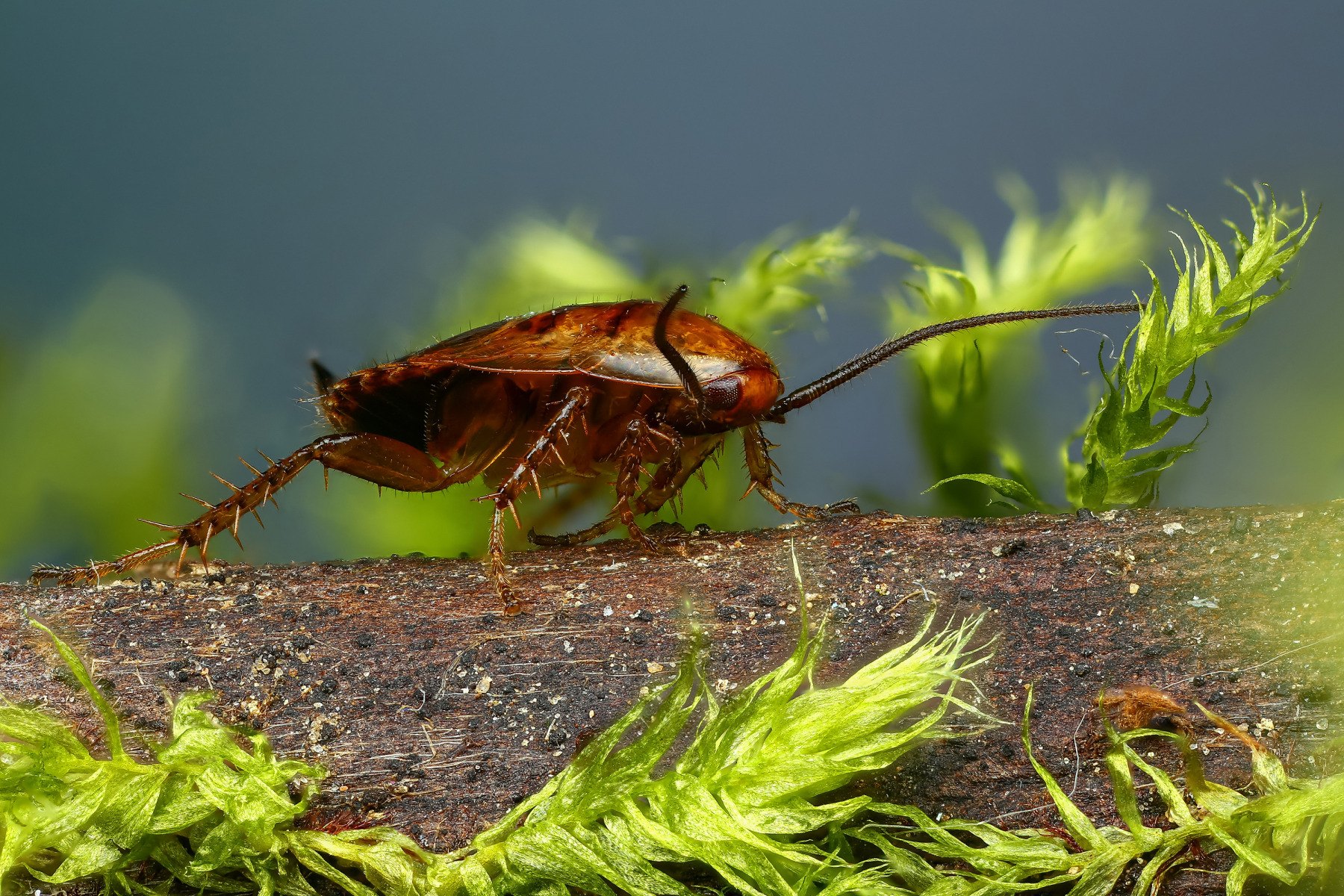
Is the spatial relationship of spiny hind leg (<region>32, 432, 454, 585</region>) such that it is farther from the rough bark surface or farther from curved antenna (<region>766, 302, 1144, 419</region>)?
curved antenna (<region>766, 302, 1144, 419</region>)

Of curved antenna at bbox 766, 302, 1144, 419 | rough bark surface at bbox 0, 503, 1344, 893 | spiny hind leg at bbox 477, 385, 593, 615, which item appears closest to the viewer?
rough bark surface at bbox 0, 503, 1344, 893

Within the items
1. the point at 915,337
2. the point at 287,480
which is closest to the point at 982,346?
the point at 915,337

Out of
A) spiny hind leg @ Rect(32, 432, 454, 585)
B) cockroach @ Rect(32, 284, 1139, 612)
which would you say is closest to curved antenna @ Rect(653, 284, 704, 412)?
cockroach @ Rect(32, 284, 1139, 612)

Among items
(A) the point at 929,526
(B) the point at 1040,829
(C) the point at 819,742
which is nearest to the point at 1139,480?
(A) the point at 929,526

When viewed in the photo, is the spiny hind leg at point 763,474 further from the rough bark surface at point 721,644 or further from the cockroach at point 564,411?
the rough bark surface at point 721,644

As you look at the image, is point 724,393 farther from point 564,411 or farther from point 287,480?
point 287,480

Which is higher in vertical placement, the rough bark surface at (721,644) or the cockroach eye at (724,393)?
the cockroach eye at (724,393)

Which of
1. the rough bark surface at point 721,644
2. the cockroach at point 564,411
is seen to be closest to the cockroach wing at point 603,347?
the cockroach at point 564,411

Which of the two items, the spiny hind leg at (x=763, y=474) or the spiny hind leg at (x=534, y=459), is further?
the spiny hind leg at (x=763, y=474)
